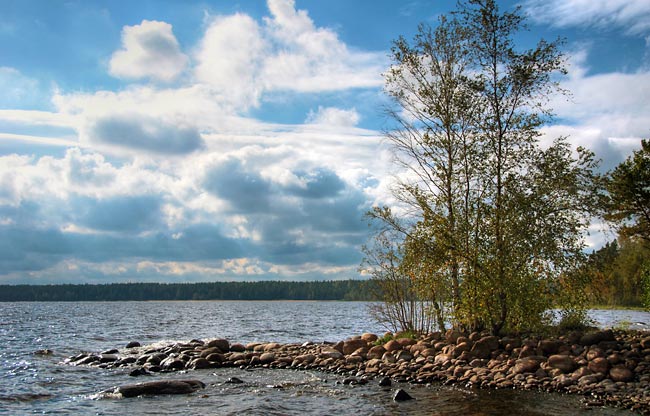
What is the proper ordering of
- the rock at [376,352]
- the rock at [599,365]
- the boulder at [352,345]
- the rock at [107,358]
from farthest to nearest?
1. the rock at [107,358]
2. the boulder at [352,345]
3. the rock at [376,352]
4. the rock at [599,365]

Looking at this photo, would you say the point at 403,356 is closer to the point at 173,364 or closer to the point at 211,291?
the point at 173,364

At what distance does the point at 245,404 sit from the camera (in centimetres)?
1497

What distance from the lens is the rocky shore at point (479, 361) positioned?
14.7 m

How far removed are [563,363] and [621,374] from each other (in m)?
1.64

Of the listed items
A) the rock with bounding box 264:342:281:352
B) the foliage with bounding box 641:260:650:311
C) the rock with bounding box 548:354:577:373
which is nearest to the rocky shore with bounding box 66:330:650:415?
the rock with bounding box 548:354:577:373

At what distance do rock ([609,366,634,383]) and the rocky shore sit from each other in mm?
24

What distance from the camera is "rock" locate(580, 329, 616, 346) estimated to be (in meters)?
17.7

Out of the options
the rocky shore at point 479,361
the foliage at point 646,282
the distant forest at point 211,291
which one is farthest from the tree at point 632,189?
the distant forest at point 211,291

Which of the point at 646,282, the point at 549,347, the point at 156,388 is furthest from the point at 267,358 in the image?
the point at 646,282

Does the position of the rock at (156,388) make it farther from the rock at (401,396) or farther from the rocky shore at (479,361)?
the rock at (401,396)

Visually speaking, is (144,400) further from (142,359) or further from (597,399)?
(597,399)

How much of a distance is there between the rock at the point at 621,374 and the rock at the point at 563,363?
1118mm

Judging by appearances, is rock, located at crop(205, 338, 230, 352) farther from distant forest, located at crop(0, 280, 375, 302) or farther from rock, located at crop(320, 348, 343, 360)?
distant forest, located at crop(0, 280, 375, 302)

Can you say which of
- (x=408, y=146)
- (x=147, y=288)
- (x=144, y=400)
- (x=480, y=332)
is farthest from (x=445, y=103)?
(x=147, y=288)
